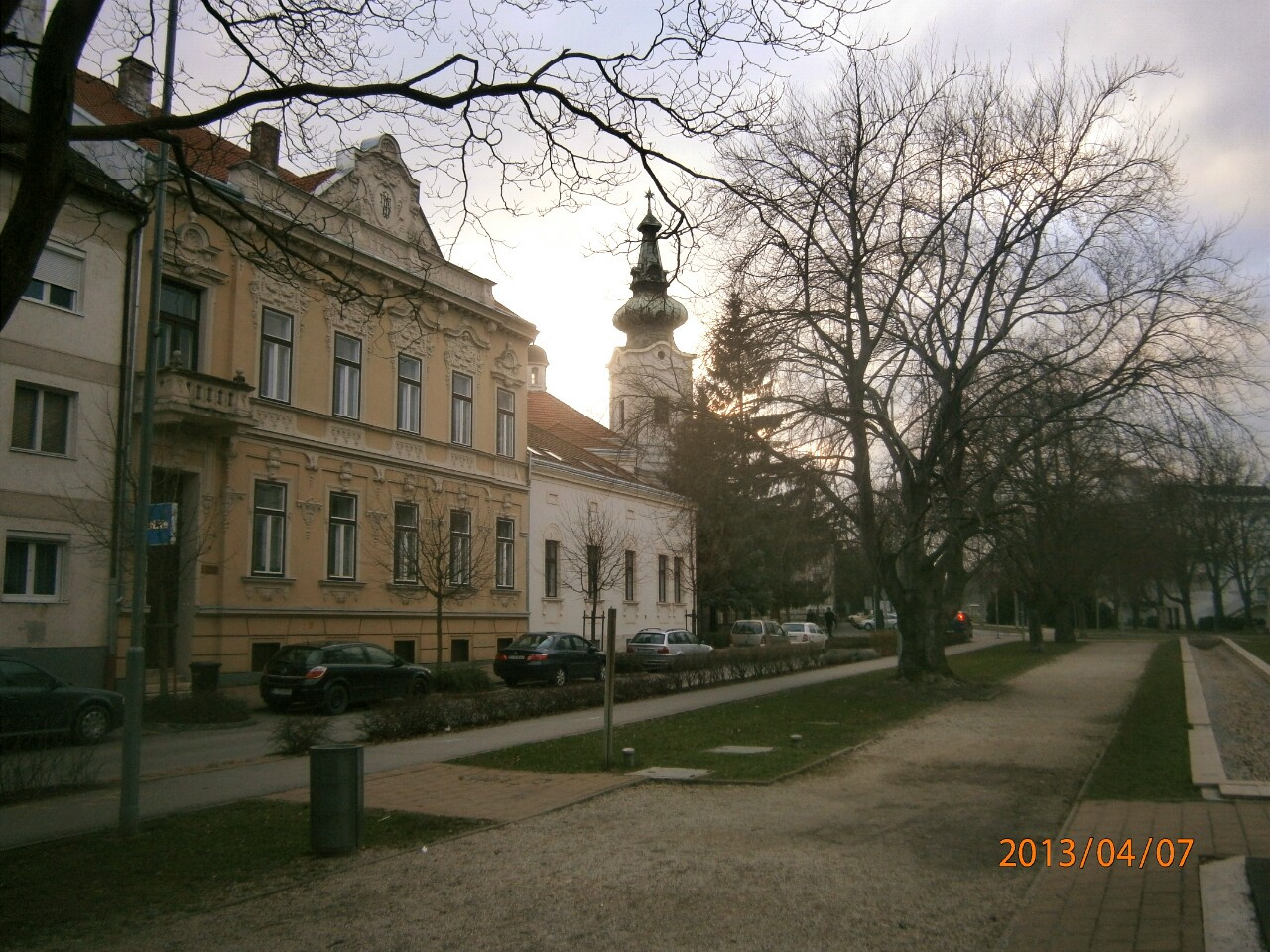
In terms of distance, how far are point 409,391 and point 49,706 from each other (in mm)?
16465

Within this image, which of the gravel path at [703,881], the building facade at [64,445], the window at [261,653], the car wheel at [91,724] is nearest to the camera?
the gravel path at [703,881]

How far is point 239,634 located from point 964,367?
17.0 meters

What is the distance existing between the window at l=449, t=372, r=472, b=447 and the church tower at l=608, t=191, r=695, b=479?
15.8ft

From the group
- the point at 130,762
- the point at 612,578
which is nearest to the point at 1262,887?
the point at 130,762

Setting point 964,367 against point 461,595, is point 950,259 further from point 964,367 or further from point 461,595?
point 461,595

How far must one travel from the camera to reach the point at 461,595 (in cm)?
2944

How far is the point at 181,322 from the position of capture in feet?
80.5

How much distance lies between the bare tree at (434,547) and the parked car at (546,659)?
1843 millimetres

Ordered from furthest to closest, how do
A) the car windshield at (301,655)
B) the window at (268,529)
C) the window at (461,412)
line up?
the window at (461,412)
the window at (268,529)
the car windshield at (301,655)

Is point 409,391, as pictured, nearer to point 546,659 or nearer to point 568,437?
point 546,659

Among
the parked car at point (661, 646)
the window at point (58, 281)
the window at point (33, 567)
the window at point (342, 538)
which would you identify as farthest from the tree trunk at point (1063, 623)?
the window at point (58, 281)

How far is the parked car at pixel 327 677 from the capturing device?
21266 mm

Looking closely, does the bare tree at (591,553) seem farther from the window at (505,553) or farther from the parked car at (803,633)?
the parked car at (803,633)
